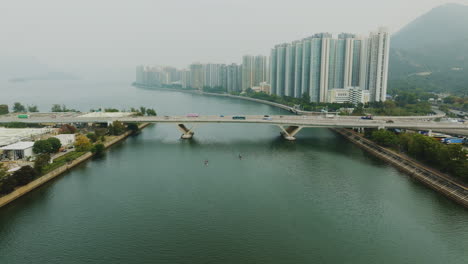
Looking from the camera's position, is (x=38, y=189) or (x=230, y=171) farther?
(x=230, y=171)

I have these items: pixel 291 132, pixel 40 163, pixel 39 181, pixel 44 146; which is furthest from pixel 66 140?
pixel 291 132

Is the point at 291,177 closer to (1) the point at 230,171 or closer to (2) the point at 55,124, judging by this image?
(1) the point at 230,171

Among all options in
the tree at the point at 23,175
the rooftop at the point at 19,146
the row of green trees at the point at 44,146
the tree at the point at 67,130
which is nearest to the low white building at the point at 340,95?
the tree at the point at 67,130

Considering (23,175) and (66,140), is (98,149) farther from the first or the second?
(23,175)

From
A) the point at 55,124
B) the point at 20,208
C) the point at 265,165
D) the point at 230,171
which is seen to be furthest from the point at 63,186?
the point at 55,124

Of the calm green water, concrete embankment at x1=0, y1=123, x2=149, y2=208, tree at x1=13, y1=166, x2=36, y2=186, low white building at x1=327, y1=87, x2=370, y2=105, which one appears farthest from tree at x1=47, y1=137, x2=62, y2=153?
low white building at x1=327, y1=87, x2=370, y2=105

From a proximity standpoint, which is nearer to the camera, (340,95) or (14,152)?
(14,152)

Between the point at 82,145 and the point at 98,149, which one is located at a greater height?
the point at 82,145
